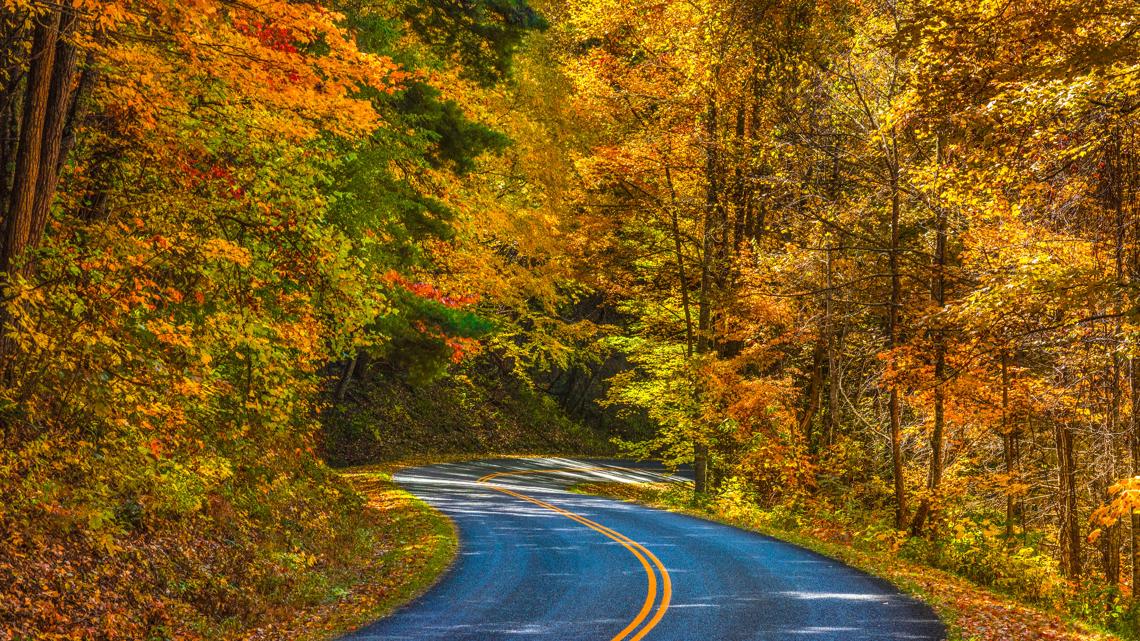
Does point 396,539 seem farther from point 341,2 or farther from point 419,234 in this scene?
point 341,2

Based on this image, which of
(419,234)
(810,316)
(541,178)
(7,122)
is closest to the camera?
(7,122)

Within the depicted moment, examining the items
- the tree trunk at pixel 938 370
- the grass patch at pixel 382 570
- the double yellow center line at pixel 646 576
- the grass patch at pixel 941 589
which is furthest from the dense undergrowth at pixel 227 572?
the tree trunk at pixel 938 370

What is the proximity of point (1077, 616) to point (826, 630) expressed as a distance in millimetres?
5861

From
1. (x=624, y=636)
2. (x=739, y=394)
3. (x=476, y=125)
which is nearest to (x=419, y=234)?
(x=476, y=125)

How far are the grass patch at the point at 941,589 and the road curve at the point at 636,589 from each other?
0.44 meters

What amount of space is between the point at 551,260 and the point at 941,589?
1812 centimetres

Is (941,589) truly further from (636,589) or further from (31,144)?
(31,144)

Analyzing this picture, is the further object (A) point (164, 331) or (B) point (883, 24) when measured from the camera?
(B) point (883, 24)

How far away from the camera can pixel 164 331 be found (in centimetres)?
940

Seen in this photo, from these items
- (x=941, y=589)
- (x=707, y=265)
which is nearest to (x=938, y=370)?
(x=941, y=589)

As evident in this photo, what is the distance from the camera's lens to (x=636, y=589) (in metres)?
12.4

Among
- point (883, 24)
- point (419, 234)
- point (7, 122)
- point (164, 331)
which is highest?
point (883, 24)

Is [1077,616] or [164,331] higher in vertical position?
[164,331]

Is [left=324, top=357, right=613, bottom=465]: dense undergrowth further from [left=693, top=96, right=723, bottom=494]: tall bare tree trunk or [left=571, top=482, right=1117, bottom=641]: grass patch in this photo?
[left=571, top=482, right=1117, bottom=641]: grass patch
